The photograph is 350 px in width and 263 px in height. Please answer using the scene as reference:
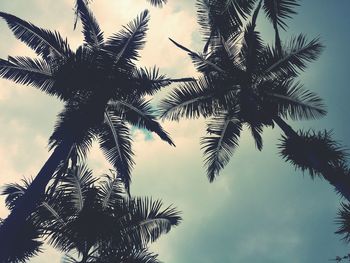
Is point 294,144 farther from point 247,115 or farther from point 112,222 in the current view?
point 112,222

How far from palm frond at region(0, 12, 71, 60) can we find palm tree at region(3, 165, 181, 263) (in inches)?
139

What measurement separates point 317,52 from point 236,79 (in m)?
3.06

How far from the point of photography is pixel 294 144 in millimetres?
9156

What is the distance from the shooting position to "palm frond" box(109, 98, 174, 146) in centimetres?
1143

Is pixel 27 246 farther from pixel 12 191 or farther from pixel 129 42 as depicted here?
pixel 129 42

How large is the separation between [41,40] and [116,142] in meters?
3.87

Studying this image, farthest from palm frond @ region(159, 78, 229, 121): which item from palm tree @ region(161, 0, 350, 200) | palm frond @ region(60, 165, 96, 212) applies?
palm frond @ region(60, 165, 96, 212)

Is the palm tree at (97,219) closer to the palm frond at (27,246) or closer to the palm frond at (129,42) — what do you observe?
the palm frond at (27,246)

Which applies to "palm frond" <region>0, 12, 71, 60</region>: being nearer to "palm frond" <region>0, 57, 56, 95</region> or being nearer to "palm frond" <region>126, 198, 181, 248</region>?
"palm frond" <region>0, 57, 56, 95</region>

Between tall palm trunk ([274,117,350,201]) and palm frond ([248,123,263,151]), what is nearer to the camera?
tall palm trunk ([274,117,350,201])

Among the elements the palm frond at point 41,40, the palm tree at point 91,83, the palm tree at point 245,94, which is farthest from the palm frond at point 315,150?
the palm frond at point 41,40

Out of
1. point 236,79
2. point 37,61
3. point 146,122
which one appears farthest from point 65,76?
point 236,79

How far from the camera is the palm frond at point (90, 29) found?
11.9 metres

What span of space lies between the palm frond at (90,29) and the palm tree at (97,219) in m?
4.43
